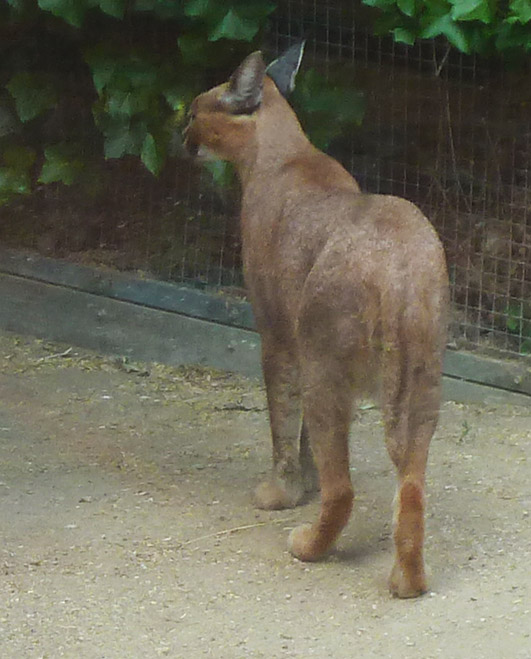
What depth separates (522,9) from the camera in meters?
4.97

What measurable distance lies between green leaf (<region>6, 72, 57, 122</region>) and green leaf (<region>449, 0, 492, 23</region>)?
7.00 ft

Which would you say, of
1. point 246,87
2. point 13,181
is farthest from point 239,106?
point 13,181

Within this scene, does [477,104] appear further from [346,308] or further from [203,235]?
[346,308]

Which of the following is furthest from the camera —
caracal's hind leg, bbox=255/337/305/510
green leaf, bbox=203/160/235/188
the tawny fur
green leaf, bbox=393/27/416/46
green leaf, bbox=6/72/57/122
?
green leaf, bbox=6/72/57/122

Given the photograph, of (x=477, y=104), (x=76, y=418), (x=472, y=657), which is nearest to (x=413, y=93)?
(x=477, y=104)

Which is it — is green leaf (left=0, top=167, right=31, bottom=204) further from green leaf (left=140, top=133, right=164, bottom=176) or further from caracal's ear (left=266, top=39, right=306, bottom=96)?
caracal's ear (left=266, top=39, right=306, bottom=96)

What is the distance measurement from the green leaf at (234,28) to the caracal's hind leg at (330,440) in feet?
6.82

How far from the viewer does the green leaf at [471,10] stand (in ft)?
16.2

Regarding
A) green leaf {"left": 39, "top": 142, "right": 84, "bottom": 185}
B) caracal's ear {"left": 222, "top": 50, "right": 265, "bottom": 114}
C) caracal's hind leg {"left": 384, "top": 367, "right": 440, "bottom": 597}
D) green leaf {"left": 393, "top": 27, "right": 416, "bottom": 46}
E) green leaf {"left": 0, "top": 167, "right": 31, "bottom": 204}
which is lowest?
caracal's hind leg {"left": 384, "top": 367, "right": 440, "bottom": 597}

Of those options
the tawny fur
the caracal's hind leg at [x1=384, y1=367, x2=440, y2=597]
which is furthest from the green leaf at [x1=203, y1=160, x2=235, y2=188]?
the caracal's hind leg at [x1=384, y1=367, x2=440, y2=597]

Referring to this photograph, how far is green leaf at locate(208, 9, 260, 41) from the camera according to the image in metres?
5.46

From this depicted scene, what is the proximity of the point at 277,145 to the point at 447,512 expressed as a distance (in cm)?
150

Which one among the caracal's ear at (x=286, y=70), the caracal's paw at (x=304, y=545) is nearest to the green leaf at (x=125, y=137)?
the caracal's ear at (x=286, y=70)

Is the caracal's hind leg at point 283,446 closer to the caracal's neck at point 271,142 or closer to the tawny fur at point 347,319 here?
the tawny fur at point 347,319
